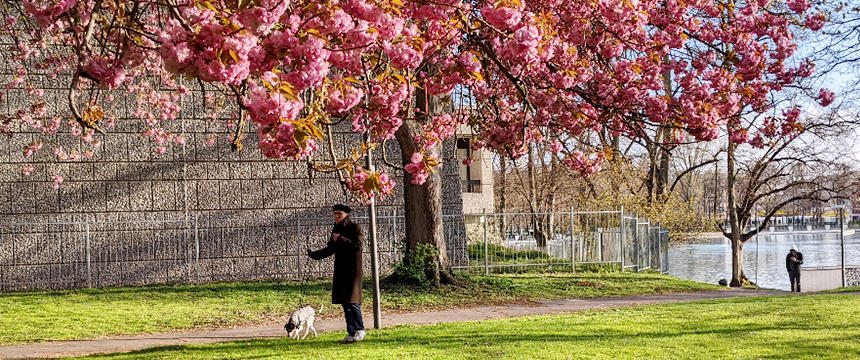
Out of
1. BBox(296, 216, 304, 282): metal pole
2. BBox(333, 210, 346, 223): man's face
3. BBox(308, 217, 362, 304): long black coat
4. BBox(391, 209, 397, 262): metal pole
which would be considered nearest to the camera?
BBox(308, 217, 362, 304): long black coat

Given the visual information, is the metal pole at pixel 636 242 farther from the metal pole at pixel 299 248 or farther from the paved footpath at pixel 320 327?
the metal pole at pixel 299 248

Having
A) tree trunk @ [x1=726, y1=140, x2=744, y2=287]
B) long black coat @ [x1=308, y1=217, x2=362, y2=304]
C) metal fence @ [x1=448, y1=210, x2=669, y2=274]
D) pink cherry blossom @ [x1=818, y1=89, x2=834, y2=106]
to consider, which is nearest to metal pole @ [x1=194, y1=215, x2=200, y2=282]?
metal fence @ [x1=448, y1=210, x2=669, y2=274]

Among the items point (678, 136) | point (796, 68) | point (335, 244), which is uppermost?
point (796, 68)

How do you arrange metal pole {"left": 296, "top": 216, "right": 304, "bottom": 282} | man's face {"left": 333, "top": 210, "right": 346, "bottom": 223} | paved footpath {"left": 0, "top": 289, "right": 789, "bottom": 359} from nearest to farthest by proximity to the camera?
man's face {"left": 333, "top": 210, "right": 346, "bottom": 223} → paved footpath {"left": 0, "top": 289, "right": 789, "bottom": 359} → metal pole {"left": 296, "top": 216, "right": 304, "bottom": 282}

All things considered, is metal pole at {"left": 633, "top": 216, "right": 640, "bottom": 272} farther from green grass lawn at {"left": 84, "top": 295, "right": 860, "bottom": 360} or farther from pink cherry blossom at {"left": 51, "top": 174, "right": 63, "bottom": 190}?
pink cherry blossom at {"left": 51, "top": 174, "right": 63, "bottom": 190}

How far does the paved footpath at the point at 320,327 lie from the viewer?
11035mm

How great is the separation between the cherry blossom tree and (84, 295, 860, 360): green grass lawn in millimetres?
2015

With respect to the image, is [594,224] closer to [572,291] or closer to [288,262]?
[572,291]

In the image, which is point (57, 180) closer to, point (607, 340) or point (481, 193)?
point (607, 340)

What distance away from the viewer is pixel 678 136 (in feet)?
33.5

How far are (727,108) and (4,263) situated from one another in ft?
46.5

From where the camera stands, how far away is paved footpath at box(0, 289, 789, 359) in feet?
36.2

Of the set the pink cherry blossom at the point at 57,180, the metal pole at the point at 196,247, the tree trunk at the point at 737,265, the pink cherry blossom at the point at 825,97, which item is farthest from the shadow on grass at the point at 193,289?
the tree trunk at the point at 737,265

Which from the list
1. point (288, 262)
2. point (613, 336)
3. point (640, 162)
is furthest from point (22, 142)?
point (640, 162)
